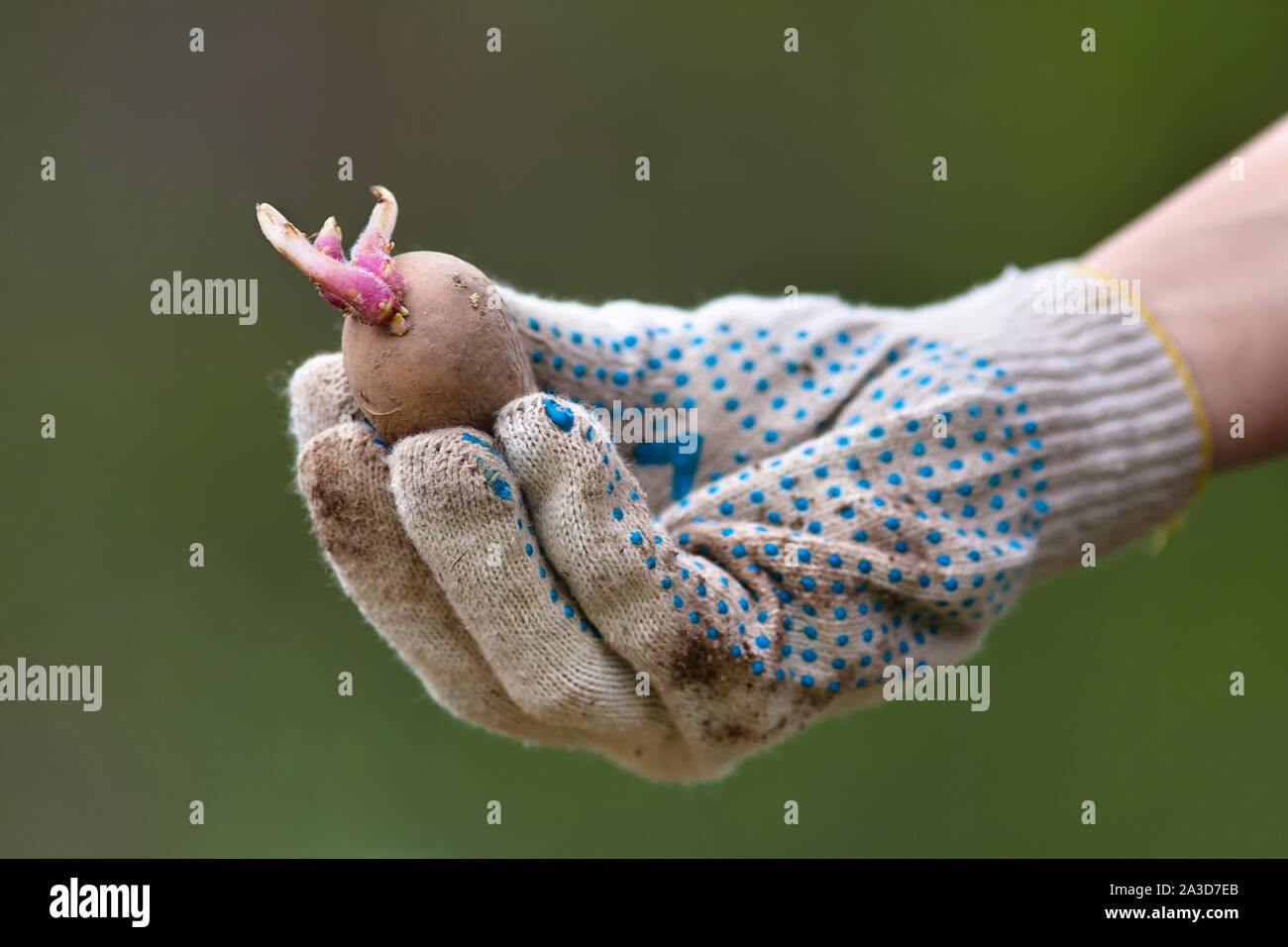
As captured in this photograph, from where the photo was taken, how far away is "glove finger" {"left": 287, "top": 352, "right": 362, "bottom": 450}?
1.16m

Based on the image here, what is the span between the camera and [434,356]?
104 centimetres

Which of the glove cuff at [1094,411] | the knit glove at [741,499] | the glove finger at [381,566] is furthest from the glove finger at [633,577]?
the glove cuff at [1094,411]

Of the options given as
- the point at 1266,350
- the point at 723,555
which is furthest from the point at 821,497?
the point at 1266,350

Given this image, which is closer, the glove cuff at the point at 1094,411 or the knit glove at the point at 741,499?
the knit glove at the point at 741,499

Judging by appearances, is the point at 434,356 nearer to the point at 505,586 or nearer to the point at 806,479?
the point at 505,586

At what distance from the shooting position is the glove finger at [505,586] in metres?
1.03

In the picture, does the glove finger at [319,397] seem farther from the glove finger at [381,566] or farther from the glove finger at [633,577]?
the glove finger at [633,577]

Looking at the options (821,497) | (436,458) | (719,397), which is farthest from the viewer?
(719,397)

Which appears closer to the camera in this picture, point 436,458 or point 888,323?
point 436,458

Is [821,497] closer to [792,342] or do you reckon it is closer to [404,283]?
[792,342]

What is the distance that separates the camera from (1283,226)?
1.49m

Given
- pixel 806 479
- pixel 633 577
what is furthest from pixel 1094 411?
pixel 633 577

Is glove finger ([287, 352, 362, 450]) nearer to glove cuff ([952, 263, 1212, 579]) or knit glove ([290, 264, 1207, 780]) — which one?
knit glove ([290, 264, 1207, 780])

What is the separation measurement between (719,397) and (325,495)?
0.48 metres
